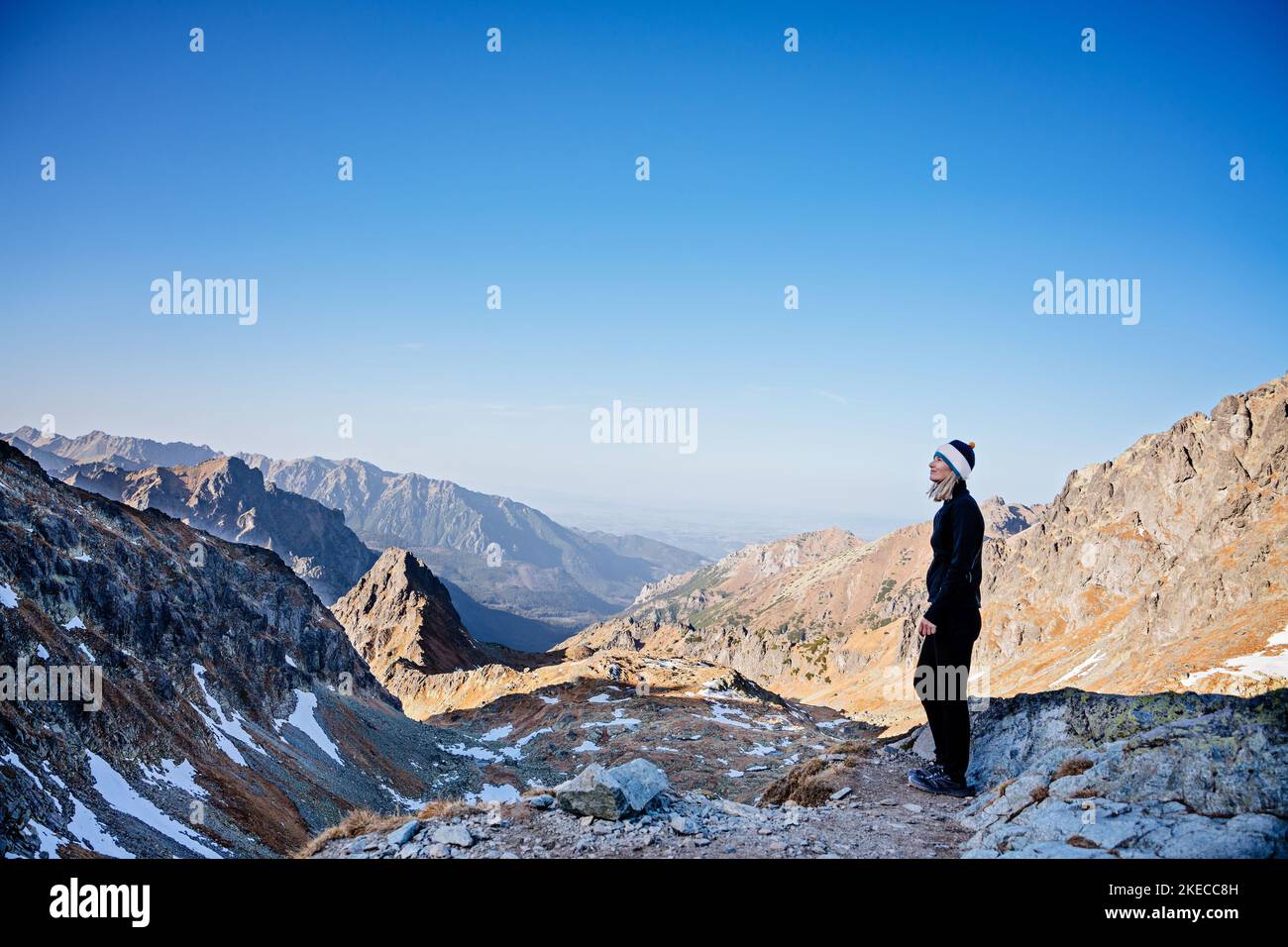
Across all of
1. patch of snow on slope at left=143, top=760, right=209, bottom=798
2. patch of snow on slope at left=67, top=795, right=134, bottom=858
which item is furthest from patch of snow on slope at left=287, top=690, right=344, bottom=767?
patch of snow on slope at left=67, top=795, right=134, bottom=858

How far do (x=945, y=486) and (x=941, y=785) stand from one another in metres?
5.49

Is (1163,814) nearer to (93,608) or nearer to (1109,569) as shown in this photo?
(93,608)

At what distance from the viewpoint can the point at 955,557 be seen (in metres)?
10.4

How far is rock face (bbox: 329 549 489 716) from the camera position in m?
127

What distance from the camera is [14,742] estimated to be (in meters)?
18.2

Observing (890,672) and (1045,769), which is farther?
(890,672)

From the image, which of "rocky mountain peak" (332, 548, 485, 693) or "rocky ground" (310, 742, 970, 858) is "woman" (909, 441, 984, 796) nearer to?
"rocky ground" (310, 742, 970, 858)

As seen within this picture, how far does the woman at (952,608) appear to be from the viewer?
1041 cm

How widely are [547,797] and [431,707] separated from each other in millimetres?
104121

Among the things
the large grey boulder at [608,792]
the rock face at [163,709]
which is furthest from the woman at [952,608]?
the rock face at [163,709]

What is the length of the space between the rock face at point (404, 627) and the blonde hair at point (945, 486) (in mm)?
116551

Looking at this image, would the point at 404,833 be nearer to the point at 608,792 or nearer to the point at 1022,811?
the point at 608,792

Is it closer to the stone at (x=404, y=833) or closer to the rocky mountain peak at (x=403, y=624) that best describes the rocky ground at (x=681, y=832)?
the stone at (x=404, y=833)
